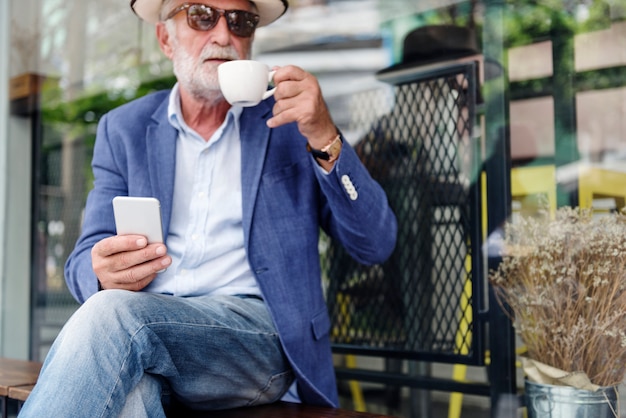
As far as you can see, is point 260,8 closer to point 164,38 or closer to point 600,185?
point 164,38

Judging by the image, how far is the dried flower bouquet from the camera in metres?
1.85

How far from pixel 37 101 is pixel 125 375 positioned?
2.59m

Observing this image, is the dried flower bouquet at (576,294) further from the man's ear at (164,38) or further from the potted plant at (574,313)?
the man's ear at (164,38)

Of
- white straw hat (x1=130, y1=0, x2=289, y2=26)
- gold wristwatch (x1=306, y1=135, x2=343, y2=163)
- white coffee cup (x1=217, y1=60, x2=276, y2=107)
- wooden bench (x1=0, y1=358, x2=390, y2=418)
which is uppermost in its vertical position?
white straw hat (x1=130, y1=0, x2=289, y2=26)

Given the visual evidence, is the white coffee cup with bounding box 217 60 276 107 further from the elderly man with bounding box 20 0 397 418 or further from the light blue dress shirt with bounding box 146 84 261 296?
the light blue dress shirt with bounding box 146 84 261 296

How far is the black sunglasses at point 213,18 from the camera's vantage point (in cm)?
208

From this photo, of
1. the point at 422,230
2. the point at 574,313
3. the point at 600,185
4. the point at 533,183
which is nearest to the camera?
the point at 574,313

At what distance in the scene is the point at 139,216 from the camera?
162cm

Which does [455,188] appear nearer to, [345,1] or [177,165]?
[177,165]

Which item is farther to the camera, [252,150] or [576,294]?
[252,150]

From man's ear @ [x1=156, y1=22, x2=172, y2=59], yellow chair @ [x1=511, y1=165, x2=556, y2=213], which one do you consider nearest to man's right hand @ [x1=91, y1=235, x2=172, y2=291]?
man's ear @ [x1=156, y1=22, x2=172, y2=59]

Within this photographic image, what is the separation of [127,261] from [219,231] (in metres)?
0.45

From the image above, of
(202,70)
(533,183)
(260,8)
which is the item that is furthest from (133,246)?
(533,183)

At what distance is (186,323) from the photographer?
1671 mm
